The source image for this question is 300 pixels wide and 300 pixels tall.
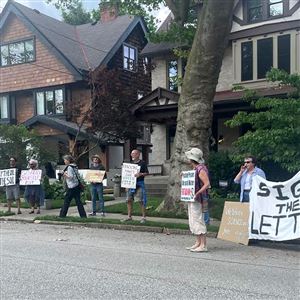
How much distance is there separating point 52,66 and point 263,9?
12980 mm

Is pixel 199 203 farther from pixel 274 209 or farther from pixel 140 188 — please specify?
pixel 140 188

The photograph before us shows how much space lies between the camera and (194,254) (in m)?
7.98

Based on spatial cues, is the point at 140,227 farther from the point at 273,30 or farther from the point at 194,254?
the point at 273,30

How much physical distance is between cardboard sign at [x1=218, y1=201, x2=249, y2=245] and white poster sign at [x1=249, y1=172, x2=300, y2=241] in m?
0.13

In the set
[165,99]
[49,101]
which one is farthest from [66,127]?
[165,99]

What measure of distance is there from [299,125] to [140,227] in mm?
4475

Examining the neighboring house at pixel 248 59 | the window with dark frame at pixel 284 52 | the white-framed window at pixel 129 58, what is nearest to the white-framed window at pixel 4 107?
the white-framed window at pixel 129 58

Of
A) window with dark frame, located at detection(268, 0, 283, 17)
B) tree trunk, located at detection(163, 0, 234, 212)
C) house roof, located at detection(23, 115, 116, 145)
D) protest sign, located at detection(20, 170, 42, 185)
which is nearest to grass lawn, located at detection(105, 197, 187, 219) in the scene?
tree trunk, located at detection(163, 0, 234, 212)

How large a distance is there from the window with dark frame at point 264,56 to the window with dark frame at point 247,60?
0.38m

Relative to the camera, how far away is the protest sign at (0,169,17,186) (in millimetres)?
14234

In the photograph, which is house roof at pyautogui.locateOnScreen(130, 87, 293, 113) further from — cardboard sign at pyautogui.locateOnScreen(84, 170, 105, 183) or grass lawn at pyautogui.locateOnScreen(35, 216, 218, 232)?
grass lawn at pyautogui.locateOnScreen(35, 216, 218, 232)

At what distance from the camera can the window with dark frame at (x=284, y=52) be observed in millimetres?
18859

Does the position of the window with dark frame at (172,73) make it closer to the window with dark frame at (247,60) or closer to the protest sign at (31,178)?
the window with dark frame at (247,60)

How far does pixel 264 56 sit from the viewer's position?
64.1 ft
